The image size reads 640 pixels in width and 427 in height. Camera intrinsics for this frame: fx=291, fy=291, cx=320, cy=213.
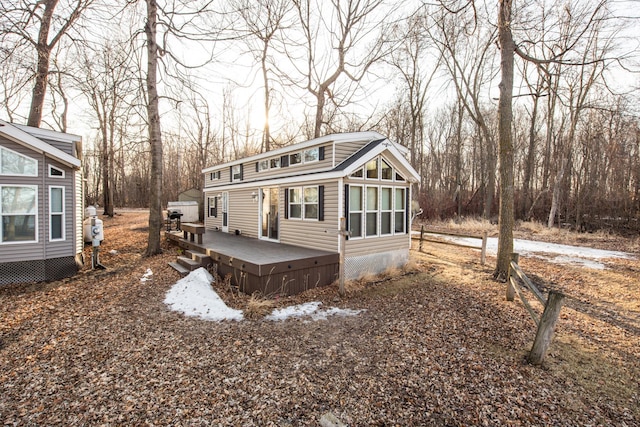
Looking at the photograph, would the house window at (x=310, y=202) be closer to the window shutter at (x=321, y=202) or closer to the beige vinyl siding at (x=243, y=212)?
the window shutter at (x=321, y=202)

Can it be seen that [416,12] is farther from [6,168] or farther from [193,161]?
[193,161]

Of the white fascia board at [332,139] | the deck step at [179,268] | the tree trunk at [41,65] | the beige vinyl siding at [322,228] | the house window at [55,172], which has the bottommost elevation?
the deck step at [179,268]

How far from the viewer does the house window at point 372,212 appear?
8680 millimetres

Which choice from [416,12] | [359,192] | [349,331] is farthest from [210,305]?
[416,12]

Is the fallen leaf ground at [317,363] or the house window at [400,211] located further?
the house window at [400,211]

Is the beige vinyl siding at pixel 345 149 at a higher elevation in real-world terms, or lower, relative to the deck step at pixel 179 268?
higher

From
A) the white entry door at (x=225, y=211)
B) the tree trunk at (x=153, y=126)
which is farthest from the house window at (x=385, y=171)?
the white entry door at (x=225, y=211)

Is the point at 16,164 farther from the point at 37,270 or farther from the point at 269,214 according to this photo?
the point at 269,214

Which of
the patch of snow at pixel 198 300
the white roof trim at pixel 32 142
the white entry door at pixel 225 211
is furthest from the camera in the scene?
the white entry door at pixel 225 211

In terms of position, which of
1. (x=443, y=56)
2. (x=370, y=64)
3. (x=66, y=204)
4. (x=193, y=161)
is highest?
(x=443, y=56)

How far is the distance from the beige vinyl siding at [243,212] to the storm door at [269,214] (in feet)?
1.33

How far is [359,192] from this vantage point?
27.7 feet

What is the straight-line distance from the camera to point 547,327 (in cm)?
386

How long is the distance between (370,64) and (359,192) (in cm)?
1186
